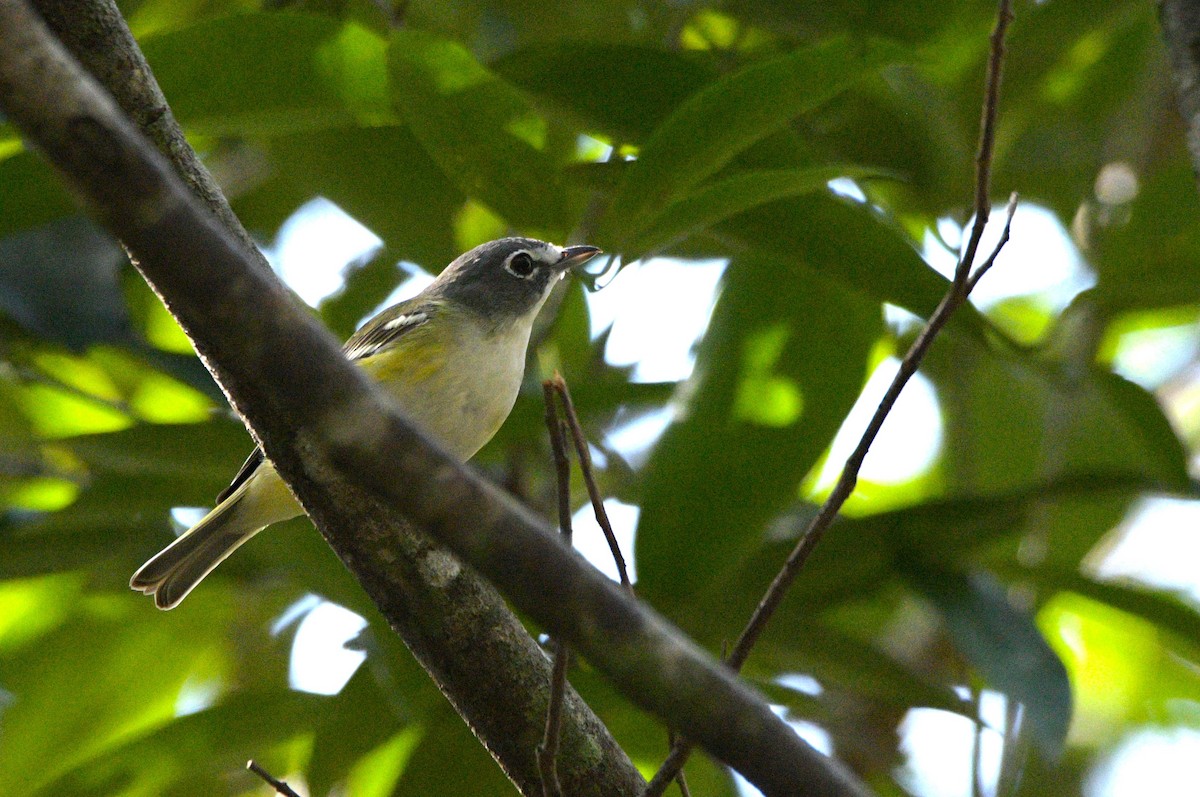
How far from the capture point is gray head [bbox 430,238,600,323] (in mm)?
4723

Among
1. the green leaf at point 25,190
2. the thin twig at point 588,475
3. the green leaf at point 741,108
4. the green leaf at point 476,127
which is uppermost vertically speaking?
the green leaf at point 741,108

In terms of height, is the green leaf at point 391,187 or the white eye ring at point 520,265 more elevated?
the green leaf at point 391,187

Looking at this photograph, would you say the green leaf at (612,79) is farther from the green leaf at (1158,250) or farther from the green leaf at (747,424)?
the green leaf at (1158,250)

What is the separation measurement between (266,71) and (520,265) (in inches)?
61.5

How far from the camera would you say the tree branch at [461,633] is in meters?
2.46

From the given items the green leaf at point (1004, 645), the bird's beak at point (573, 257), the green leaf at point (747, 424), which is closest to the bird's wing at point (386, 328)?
the bird's beak at point (573, 257)

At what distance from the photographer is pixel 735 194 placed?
3.27 m

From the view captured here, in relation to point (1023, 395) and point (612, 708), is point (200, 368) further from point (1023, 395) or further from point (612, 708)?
point (1023, 395)

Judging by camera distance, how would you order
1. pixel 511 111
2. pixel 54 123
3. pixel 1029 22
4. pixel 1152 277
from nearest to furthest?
A: pixel 54 123 → pixel 511 111 → pixel 1152 277 → pixel 1029 22

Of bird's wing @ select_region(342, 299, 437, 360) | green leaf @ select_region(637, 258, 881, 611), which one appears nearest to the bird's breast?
bird's wing @ select_region(342, 299, 437, 360)

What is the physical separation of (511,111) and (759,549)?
Result: 165cm

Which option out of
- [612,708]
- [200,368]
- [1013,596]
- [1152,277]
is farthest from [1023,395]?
[200,368]

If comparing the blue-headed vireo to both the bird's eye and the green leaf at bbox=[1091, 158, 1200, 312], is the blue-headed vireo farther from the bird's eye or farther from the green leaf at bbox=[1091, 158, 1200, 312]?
the green leaf at bbox=[1091, 158, 1200, 312]

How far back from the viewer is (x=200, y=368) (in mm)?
3727
